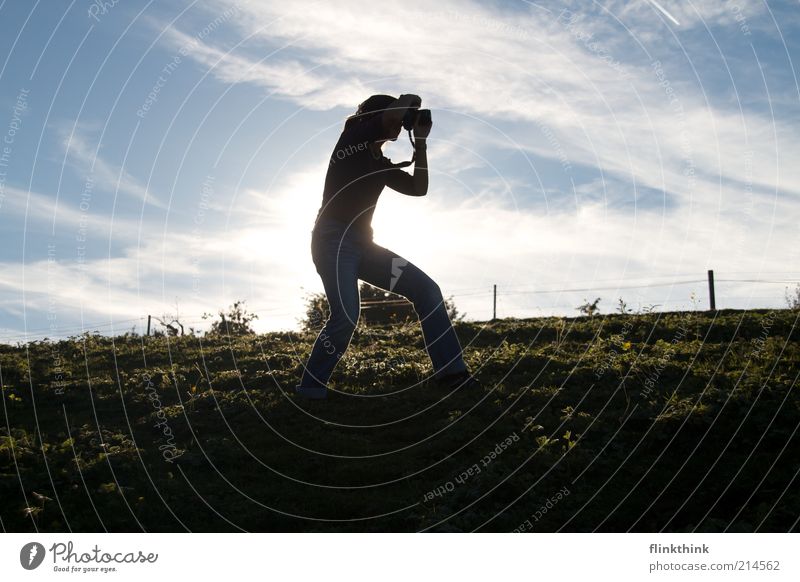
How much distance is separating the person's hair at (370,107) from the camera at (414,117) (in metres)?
0.26

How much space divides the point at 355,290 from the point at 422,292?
811 millimetres

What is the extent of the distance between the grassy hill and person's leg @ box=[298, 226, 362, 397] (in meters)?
0.73

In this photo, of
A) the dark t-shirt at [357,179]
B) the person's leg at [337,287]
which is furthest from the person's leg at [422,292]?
the dark t-shirt at [357,179]

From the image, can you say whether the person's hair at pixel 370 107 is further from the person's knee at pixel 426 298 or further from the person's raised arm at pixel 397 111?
the person's knee at pixel 426 298

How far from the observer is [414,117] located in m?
8.94

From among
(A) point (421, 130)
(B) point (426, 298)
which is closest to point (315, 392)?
(B) point (426, 298)

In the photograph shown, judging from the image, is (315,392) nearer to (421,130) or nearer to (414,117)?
(421,130)

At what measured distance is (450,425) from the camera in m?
8.21

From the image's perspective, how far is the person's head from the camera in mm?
9016

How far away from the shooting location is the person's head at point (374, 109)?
9.02 metres

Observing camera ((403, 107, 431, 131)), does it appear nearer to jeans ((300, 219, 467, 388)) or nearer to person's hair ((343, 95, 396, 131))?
person's hair ((343, 95, 396, 131))
